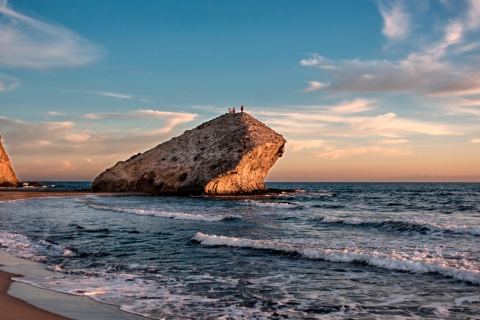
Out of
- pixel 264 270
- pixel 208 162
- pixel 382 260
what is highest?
pixel 208 162

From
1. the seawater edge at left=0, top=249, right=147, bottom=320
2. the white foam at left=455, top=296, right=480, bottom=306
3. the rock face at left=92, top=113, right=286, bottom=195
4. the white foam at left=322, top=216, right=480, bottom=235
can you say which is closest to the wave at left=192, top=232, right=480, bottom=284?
the white foam at left=455, top=296, right=480, bottom=306

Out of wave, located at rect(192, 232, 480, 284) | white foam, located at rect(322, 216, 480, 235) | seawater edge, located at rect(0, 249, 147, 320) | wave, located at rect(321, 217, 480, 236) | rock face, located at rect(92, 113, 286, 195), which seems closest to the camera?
seawater edge, located at rect(0, 249, 147, 320)

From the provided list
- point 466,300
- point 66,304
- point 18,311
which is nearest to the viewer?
point 18,311

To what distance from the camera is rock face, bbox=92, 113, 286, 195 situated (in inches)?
2233

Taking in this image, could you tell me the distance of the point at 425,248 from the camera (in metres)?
14.9

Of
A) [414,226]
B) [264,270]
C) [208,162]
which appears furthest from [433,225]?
[208,162]

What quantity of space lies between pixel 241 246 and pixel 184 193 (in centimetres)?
4433

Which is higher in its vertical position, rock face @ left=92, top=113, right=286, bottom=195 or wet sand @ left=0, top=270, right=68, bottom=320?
rock face @ left=92, top=113, right=286, bottom=195

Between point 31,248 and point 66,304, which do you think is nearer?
point 66,304

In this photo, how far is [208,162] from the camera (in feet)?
191

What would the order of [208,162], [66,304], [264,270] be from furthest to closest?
[208,162] < [264,270] < [66,304]

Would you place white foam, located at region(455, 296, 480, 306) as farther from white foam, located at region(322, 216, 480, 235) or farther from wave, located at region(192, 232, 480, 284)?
white foam, located at region(322, 216, 480, 235)

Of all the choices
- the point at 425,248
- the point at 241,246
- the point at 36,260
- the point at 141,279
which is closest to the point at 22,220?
the point at 36,260

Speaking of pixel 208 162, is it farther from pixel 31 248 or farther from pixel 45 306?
pixel 45 306
